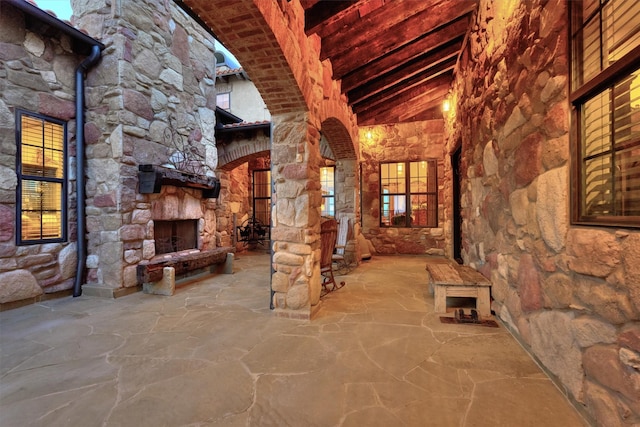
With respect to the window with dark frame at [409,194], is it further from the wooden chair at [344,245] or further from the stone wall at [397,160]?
the wooden chair at [344,245]

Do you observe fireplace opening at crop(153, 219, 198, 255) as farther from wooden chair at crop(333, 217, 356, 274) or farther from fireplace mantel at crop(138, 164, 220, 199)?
wooden chair at crop(333, 217, 356, 274)

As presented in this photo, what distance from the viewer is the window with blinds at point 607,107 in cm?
129

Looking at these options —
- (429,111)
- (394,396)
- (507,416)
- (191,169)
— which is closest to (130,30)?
(191,169)

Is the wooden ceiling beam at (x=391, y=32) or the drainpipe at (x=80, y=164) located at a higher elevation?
the wooden ceiling beam at (x=391, y=32)

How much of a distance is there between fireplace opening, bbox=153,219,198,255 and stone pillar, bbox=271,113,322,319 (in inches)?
99.5

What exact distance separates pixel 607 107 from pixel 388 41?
277 cm

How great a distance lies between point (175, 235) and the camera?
Result: 4906 millimetres

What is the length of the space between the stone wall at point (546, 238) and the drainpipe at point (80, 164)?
→ 4778 millimetres

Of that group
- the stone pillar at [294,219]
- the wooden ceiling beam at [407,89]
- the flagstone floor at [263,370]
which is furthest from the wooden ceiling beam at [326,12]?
the flagstone floor at [263,370]

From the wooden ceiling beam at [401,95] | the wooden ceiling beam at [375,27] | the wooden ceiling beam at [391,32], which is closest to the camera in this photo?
the wooden ceiling beam at [375,27]

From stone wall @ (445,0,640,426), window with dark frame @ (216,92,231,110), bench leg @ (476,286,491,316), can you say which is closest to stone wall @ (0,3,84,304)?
bench leg @ (476,286,491,316)

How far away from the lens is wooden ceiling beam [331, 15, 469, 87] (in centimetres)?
383

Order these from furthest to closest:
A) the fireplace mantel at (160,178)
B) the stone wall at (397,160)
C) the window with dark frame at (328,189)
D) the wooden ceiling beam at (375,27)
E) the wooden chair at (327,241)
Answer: the window with dark frame at (328,189) → the stone wall at (397,160) → the fireplace mantel at (160,178) → the wooden chair at (327,241) → the wooden ceiling beam at (375,27)

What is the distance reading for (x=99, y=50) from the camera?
379cm
